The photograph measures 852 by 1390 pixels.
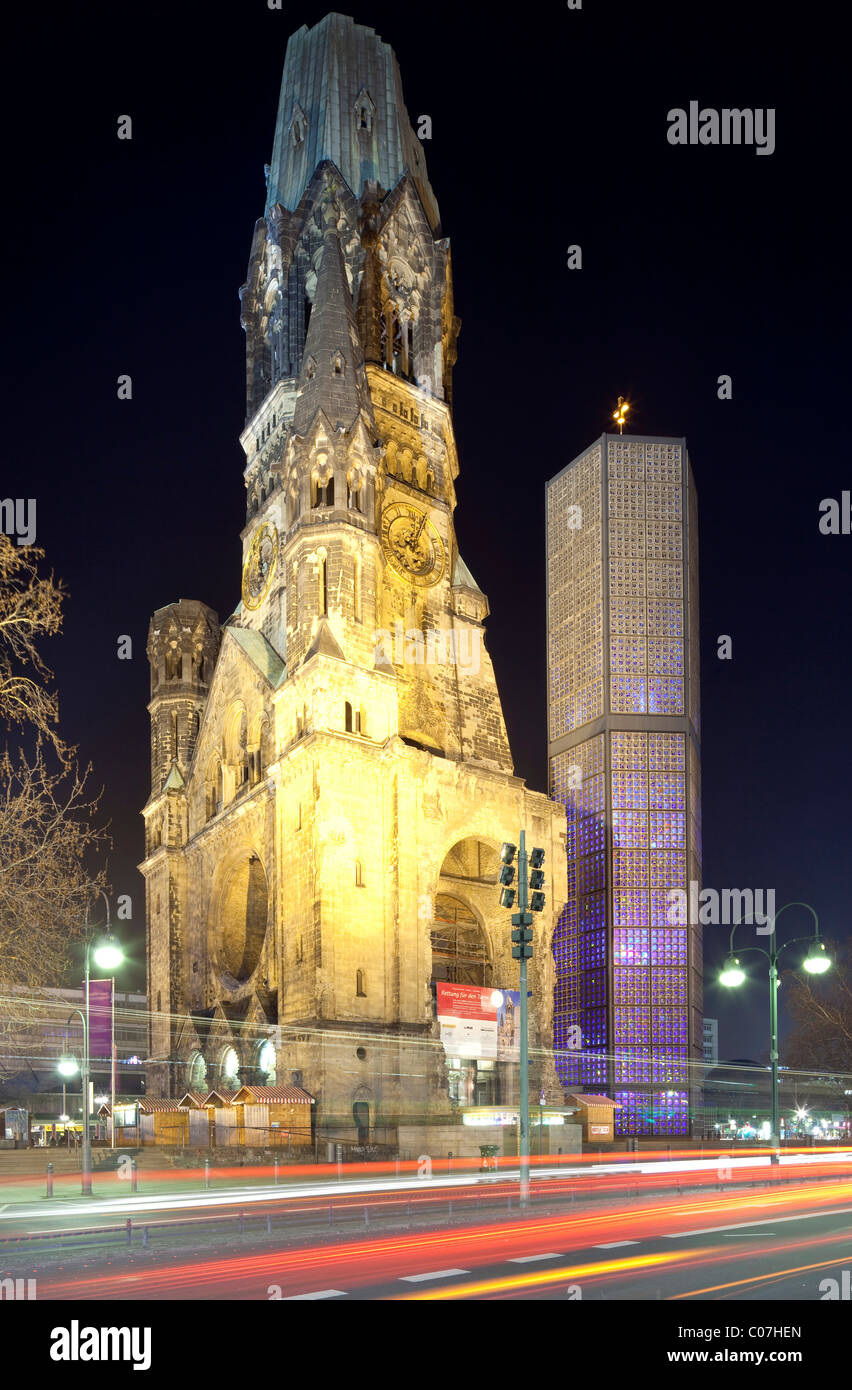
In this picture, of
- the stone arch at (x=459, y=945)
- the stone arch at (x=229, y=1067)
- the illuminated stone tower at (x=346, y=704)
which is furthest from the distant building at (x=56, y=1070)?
the stone arch at (x=459, y=945)

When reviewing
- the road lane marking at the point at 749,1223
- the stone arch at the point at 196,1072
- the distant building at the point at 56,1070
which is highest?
the road lane marking at the point at 749,1223

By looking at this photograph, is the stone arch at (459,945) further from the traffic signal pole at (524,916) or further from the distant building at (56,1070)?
the traffic signal pole at (524,916)

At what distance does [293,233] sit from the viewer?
230 feet

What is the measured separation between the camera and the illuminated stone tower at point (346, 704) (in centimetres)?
5056

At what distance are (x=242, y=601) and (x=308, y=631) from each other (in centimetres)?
1619

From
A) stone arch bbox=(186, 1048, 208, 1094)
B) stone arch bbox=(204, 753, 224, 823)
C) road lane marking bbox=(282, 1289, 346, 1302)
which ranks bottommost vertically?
stone arch bbox=(186, 1048, 208, 1094)

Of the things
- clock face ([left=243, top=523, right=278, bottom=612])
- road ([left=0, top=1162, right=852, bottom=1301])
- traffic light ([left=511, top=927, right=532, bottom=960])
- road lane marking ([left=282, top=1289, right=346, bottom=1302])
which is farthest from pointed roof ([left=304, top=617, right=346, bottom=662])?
road lane marking ([left=282, top=1289, right=346, bottom=1302])

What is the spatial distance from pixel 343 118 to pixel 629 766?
5422 cm

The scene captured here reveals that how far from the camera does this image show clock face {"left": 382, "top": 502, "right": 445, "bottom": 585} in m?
63.5

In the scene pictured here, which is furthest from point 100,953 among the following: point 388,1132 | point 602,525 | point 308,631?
point 602,525

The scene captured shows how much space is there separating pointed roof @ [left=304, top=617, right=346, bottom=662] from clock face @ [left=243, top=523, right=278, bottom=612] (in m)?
12.8

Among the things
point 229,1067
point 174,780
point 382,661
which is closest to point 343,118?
point 382,661

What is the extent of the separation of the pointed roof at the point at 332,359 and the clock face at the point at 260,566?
8.44 meters

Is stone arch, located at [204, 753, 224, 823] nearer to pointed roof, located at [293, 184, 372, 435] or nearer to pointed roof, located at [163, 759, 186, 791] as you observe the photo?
pointed roof, located at [163, 759, 186, 791]
